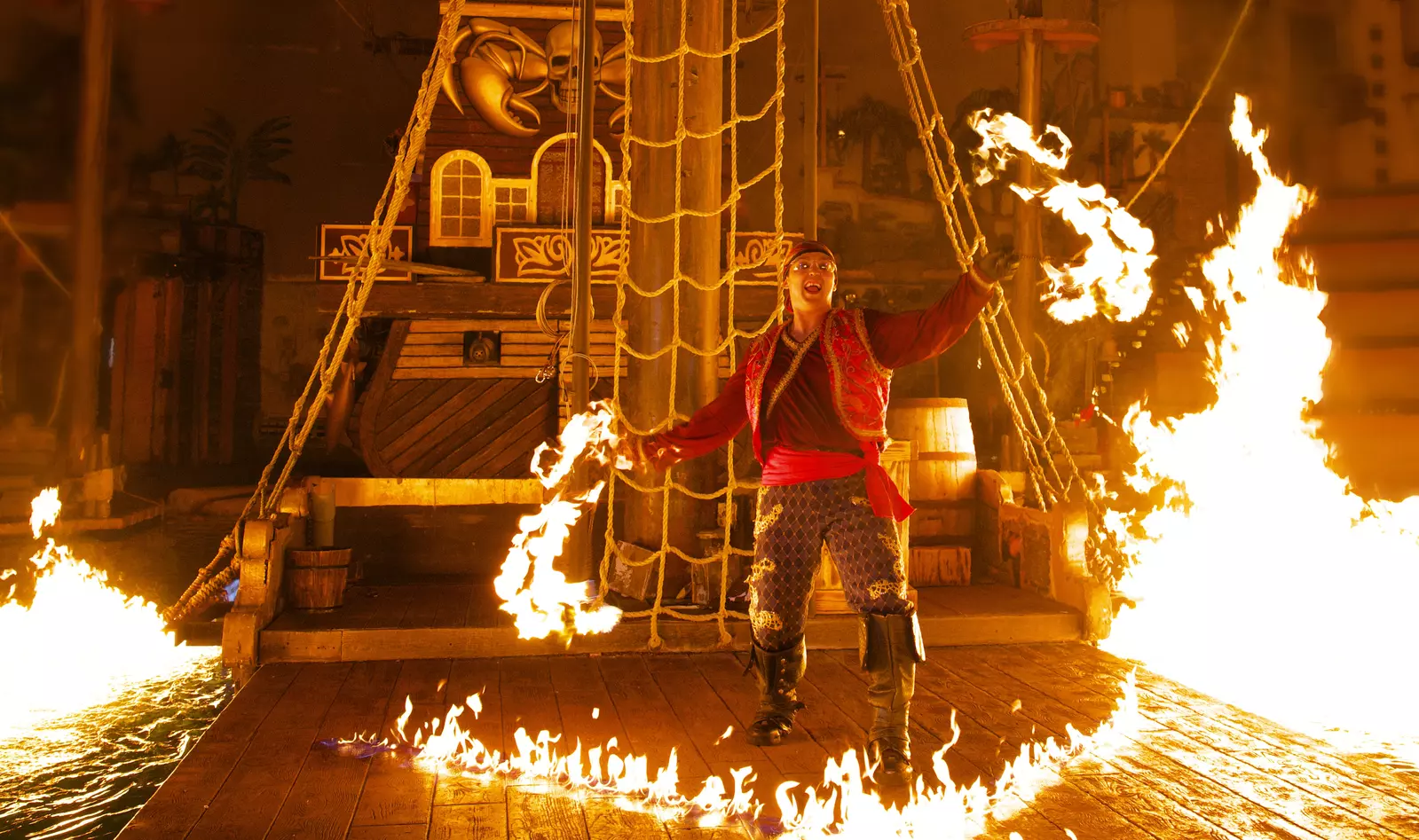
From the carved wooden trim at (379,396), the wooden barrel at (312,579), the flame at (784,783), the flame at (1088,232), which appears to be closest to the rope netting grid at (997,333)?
the flame at (1088,232)

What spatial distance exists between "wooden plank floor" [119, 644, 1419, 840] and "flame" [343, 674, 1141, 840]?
0.23 feet

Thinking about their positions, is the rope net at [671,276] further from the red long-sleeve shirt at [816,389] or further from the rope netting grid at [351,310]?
the red long-sleeve shirt at [816,389]

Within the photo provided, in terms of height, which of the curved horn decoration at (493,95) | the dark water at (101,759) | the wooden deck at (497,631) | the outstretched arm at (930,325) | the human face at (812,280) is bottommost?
the dark water at (101,759)

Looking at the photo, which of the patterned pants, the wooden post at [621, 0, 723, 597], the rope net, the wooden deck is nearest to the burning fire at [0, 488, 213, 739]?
the rope net

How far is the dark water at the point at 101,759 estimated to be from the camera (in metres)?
3.63

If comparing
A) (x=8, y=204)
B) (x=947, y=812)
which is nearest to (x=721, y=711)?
(x=947, y=812)

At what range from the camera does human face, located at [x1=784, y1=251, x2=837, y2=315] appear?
412 cm

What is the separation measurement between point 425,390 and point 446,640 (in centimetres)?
480

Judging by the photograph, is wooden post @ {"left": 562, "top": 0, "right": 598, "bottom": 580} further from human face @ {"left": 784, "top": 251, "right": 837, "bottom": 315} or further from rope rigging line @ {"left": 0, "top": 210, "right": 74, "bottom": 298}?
rope rigging line @ {"left": 0, "top": 210, "right": 74, "bottom": 298}

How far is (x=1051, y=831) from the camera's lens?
3.24 metres

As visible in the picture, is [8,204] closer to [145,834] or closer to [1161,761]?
[145,834]

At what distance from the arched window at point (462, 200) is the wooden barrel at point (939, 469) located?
5.35 m

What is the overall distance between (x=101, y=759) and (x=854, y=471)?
3.26 metres

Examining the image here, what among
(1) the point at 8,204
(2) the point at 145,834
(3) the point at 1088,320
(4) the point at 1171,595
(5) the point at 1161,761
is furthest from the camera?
(3) the point at 1088,320
